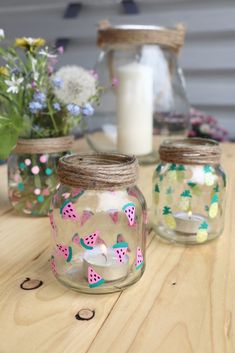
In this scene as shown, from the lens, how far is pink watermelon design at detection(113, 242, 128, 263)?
1.64 ft

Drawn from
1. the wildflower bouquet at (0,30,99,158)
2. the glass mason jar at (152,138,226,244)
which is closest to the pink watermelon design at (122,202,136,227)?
the glass mason jar at (152,138,226,244)

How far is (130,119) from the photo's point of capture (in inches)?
43.8

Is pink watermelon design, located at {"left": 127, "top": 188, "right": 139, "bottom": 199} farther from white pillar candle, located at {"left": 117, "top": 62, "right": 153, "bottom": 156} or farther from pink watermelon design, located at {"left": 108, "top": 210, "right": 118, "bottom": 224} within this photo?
white pillar candle, located at {"left": 117, "top": 62, "right": 153, "bottom": 156}

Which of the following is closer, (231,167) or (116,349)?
(116,349)

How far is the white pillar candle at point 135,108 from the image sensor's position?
43.1 inches

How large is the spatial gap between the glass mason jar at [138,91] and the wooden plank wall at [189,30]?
1.14m

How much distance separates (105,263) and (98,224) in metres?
0.05

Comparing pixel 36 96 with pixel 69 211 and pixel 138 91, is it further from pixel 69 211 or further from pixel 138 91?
pixel 138 91

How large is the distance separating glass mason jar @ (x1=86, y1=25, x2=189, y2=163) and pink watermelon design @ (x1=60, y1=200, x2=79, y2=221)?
56cm

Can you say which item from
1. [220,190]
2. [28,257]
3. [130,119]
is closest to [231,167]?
[130,119]

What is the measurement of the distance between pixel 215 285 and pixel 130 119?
0.68m

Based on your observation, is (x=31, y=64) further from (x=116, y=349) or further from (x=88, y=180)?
(x=116, y=349)

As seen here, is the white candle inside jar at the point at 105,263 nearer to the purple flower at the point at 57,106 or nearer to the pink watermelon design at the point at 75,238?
the pink watermelon design at the point at 75,238

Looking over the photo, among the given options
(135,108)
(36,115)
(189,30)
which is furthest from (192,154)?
(189,30)
